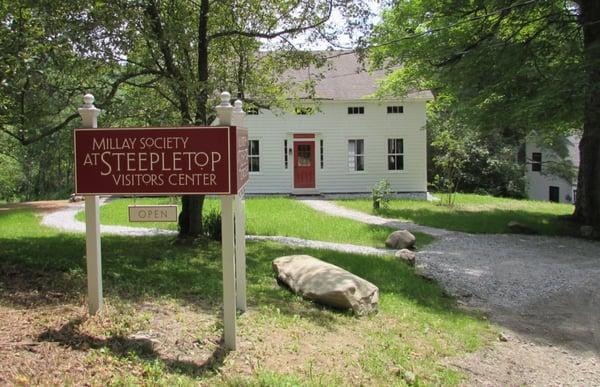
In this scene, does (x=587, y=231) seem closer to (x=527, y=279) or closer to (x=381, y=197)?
(x=527, y=279)

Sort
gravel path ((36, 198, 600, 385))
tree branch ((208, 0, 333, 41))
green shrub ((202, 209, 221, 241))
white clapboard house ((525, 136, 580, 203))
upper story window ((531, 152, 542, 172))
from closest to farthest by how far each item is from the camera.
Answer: gravel path ((36, 198, 600, 385)) → tree branch ((208, 0, 333, 41)) → green shrub ((202, 209, 221, 241)) → white clapboard house ((525, 136, 580, 203)) → upper story window ((531, 152, 542, 172))

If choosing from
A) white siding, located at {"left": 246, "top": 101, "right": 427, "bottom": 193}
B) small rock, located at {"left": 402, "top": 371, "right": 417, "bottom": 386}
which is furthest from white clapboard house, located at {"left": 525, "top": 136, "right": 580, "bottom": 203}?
small rock, located at {"left": 402, "top": 371, "right": 417, "bottom": 386}

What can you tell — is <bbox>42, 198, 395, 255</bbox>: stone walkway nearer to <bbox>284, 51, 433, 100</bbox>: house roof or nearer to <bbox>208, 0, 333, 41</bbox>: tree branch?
<bbox>208, 0, 333, 41</bbox>: tree branch

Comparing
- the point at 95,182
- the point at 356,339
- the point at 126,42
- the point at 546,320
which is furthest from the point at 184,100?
the point at 546,320

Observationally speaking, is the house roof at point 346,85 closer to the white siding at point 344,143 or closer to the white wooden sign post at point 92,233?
the white siding at point 344,143

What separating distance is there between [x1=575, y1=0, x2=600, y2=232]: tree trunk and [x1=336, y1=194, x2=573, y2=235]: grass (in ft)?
2.62

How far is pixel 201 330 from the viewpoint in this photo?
5191 millimetres

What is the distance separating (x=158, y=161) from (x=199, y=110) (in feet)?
16.8

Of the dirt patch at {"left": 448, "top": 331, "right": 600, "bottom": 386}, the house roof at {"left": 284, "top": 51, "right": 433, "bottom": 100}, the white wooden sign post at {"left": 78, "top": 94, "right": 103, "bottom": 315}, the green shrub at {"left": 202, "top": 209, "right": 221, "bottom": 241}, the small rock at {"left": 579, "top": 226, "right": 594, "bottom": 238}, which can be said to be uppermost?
the house roof at {"left": 284, "top": 51, "right": 433, "bottom": 100}

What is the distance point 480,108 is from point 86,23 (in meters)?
11.1

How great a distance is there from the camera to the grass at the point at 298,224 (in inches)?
526

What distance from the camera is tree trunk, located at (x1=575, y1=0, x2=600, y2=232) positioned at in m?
12.4

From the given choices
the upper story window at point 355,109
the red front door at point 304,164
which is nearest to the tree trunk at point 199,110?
the red front door at point 304,164

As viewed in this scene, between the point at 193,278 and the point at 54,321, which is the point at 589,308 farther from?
the point at 54,321
